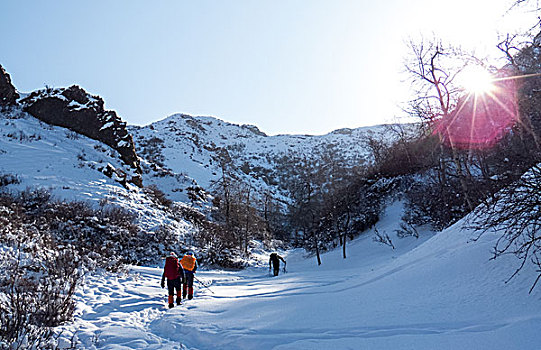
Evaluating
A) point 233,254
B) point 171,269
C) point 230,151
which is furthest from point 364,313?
point 230,151

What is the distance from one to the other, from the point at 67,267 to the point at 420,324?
28.8 feet

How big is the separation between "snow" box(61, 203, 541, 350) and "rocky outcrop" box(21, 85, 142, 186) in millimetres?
19563

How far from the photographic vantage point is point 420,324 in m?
4.27

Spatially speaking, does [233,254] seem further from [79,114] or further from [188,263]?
[79,114]

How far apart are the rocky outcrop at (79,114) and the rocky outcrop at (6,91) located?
0.78 m

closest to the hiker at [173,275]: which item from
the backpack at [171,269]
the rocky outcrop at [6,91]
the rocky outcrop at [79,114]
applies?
the backpack at [171,269]

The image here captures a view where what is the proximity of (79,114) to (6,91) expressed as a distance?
603 centimetres

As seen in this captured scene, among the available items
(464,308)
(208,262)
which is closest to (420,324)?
(464,308)

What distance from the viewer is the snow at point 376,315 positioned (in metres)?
3.89

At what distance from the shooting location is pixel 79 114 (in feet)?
82.7

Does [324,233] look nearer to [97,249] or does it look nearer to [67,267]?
[97,249]

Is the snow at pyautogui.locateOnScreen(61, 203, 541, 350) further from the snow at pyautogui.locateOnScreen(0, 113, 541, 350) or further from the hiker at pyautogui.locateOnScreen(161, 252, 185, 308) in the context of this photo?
the hiker at pyautogui.locateOnScreen(161, 252, 185, 308)

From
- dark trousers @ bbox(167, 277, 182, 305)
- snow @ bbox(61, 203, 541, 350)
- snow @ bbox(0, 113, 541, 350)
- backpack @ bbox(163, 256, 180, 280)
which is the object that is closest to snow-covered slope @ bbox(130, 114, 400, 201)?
backpack @ bbox(163, 256, 180, 280)

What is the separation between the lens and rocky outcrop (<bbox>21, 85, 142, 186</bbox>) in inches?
978
